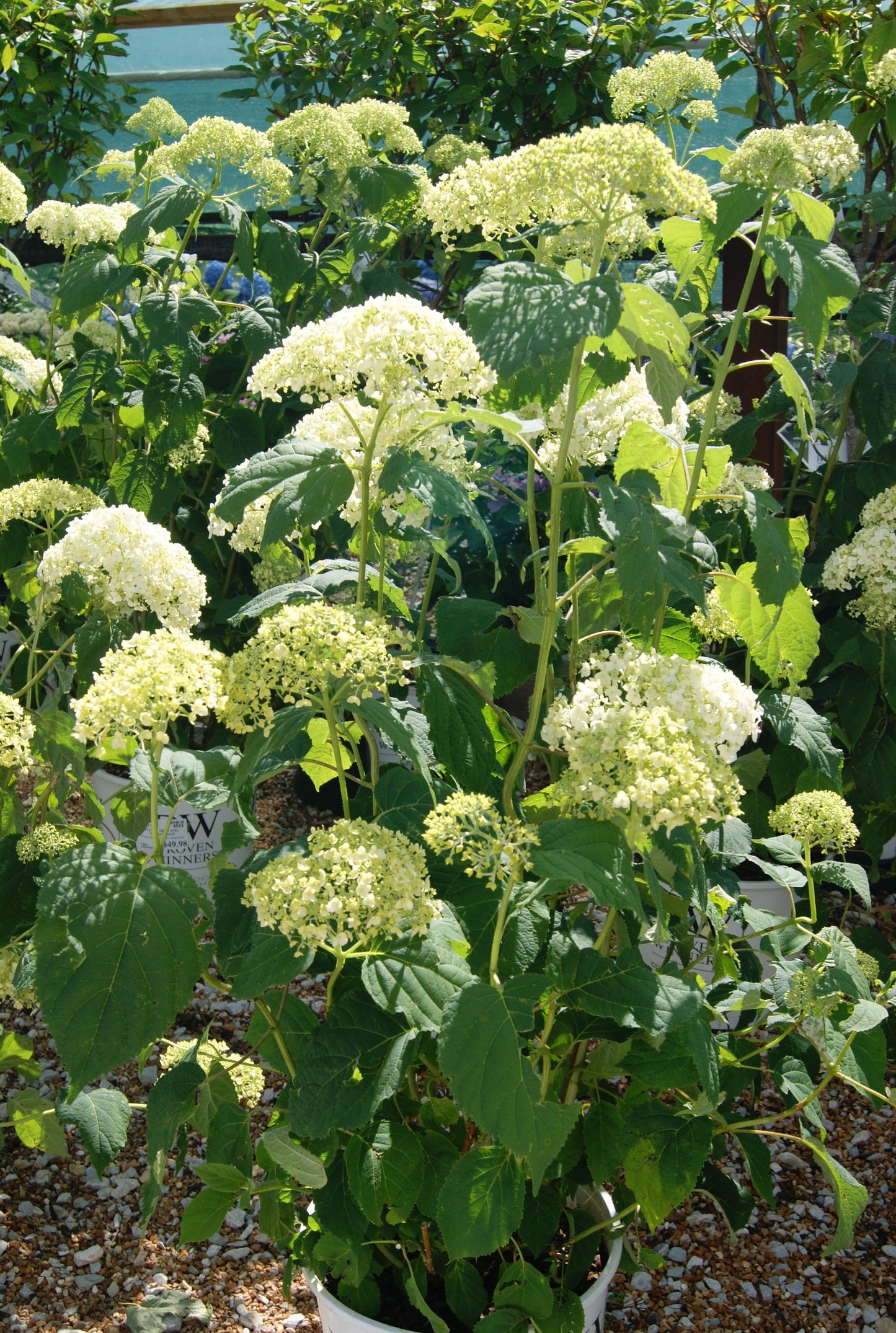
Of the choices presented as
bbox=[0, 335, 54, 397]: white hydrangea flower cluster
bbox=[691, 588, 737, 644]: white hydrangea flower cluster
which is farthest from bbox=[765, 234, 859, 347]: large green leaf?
bbox=[0, 335, 54, 397]: white hydrangea flower cluster

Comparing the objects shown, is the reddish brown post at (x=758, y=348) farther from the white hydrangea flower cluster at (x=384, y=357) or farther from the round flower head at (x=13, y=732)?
the round flower head at (x=13, y=732)

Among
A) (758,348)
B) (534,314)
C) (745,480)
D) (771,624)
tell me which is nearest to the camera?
(534,314)

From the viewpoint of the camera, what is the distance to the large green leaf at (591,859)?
1086mm

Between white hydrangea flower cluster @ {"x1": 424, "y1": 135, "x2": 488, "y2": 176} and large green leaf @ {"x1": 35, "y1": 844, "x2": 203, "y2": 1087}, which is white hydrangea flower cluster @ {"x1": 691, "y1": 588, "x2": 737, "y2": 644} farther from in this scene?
white hydrangea flower cluster @ {"x1": 424, "y1": 135, "x2": 488, "y2": 176}

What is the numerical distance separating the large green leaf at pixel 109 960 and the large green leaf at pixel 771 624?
698mm

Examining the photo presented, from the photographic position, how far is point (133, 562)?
4.69 feet

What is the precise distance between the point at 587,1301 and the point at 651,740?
2.46 feet

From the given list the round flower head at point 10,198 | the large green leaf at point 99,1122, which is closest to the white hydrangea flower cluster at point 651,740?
the large green leaf at point 99,1122

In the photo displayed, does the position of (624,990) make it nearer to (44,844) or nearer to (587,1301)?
(587,1301)

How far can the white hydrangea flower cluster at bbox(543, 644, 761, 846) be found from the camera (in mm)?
1074

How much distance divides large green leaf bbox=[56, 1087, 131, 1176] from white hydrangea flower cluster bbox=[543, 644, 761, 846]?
0.83m

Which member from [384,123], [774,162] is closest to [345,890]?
[774,162]

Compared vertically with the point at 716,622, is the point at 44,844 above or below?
below

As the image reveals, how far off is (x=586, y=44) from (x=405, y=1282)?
3.69 metres
